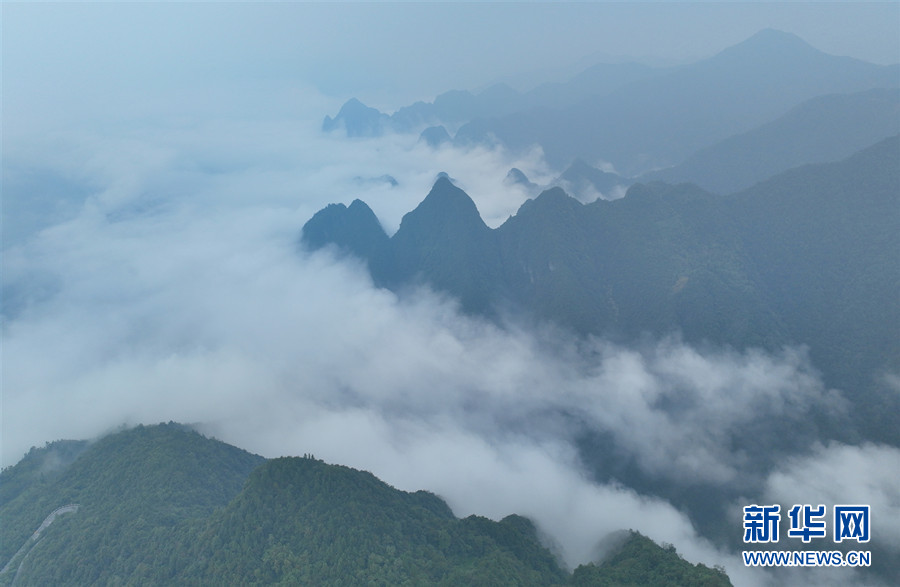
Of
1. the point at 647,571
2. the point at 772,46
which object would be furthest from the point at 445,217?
the point at 772,46

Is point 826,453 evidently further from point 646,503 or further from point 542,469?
point 542,469

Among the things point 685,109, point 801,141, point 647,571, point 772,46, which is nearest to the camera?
point 647,571

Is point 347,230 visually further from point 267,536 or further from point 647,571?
point 647,571

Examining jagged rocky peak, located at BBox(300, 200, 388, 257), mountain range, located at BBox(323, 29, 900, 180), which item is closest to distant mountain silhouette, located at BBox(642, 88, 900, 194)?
mountain range, located at BBox(323, 29, 900, 180)

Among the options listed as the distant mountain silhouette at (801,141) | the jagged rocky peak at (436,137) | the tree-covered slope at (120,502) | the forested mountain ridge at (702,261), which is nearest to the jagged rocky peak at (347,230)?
the forested mountain ridge at (702,261)

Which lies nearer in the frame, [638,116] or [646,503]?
[646,503]

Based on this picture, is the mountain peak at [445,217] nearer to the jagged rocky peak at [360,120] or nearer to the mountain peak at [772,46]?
the jagged rocky peak at [360,120]

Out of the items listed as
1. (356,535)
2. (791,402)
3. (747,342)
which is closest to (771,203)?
(747,342)
